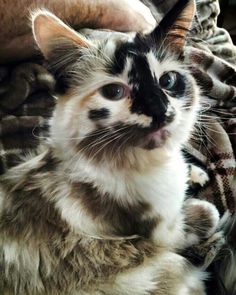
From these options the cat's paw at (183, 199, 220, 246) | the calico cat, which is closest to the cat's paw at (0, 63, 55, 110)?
the calico cat

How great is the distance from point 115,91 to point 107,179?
0.64 ft

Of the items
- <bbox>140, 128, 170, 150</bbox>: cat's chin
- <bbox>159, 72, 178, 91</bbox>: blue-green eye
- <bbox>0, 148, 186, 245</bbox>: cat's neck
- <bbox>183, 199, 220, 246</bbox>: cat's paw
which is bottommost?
<bbox>183, 199, 220, 246</bbox>: cat's paw

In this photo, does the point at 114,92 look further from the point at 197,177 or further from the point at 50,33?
the point at 197,177

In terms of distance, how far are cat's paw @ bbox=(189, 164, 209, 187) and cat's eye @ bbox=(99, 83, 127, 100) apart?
1.26 feet

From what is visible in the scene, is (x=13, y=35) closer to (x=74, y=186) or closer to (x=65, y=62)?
(x=65, y=62)

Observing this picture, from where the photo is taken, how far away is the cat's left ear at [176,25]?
935mm

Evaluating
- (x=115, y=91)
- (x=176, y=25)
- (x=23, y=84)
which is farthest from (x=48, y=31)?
(x=23, y=84)

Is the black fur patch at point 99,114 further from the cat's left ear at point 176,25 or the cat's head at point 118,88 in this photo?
the cat's left ear at point 176,25

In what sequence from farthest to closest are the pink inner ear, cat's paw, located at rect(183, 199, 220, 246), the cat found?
the cat → cat's paw, located at rect(183, 199, 220, 246) → the pink inner ear

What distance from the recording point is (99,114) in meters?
0.89

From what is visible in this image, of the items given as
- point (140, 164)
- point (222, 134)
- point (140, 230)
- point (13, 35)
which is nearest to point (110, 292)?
point (140, 230)

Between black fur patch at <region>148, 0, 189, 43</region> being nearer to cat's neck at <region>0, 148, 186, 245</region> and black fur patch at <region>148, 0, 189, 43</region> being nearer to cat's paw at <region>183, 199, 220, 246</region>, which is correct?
cat's neck at <region>0, 148, 186, 245</region>

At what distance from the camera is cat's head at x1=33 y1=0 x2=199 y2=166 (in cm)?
87

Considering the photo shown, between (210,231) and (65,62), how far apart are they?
0.53 meters
